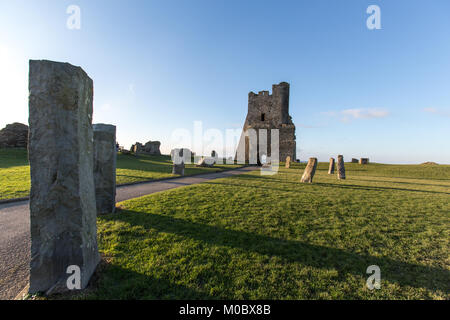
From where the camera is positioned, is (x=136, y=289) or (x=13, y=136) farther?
(x=13, y=136)

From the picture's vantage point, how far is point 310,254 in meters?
2.86

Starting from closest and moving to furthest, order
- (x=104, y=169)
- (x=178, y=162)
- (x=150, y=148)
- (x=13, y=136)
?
(x=104, y=169)
(x=178, y=162)
(x=13, y=136)
(x=150, y=148)

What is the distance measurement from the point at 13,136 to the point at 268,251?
27641 mm

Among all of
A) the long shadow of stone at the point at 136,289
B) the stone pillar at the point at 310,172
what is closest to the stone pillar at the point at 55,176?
the long shadow of stone at the point at 136,289

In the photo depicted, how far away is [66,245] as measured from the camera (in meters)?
2.15

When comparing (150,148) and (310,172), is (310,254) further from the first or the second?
(150,148)

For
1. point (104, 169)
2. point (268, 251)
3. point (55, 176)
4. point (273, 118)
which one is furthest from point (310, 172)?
point (273, 118)

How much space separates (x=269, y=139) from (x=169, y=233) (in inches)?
1099

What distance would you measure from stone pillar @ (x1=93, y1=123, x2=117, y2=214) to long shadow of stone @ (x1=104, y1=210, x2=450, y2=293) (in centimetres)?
89

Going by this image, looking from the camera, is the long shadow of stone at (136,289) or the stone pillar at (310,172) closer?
the long shadow of stone at (136,289)

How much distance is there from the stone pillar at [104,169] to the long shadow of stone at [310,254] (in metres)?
0.89

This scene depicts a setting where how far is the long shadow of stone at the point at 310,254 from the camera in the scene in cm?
240

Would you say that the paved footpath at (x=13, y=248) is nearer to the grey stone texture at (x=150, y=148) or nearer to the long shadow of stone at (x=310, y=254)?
the long shadow of stone at (x=310, y=254)
